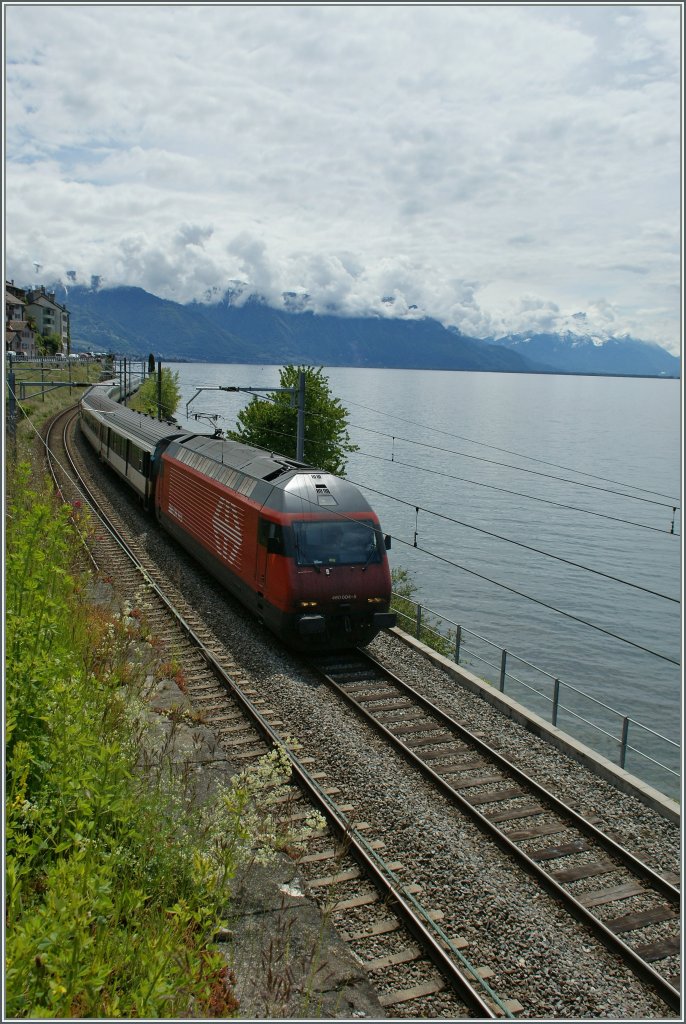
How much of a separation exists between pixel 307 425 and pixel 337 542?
2126 centimetres

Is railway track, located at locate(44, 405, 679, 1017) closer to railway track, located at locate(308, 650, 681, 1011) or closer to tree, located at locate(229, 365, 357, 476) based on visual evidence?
railway track, located at locate(308, 650, 681, 1011)

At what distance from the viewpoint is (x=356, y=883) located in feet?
31.4

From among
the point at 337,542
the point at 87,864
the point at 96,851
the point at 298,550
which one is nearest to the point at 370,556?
the point at 337,542

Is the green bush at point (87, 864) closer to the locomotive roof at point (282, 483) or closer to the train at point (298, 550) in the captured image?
the train at point (298, 550)

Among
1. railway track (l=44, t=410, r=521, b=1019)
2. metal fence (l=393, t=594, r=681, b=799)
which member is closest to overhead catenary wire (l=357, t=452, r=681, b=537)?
metal fence (l=393, t=594, r=681, b=799)

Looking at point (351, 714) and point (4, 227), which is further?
point (351, 714)

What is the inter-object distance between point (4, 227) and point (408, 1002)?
8510mm

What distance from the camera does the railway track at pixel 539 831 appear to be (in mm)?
9188

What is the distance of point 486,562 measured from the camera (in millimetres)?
44625

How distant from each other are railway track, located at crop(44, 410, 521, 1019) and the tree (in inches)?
801

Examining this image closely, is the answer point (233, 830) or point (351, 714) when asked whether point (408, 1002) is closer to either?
point (233, 830)

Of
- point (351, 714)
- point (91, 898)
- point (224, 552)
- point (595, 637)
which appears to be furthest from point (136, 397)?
point (91, 898)

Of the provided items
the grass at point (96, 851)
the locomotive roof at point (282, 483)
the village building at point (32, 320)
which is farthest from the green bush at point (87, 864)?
the village building at point (32, 320)

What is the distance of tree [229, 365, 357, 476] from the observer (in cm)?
3728
